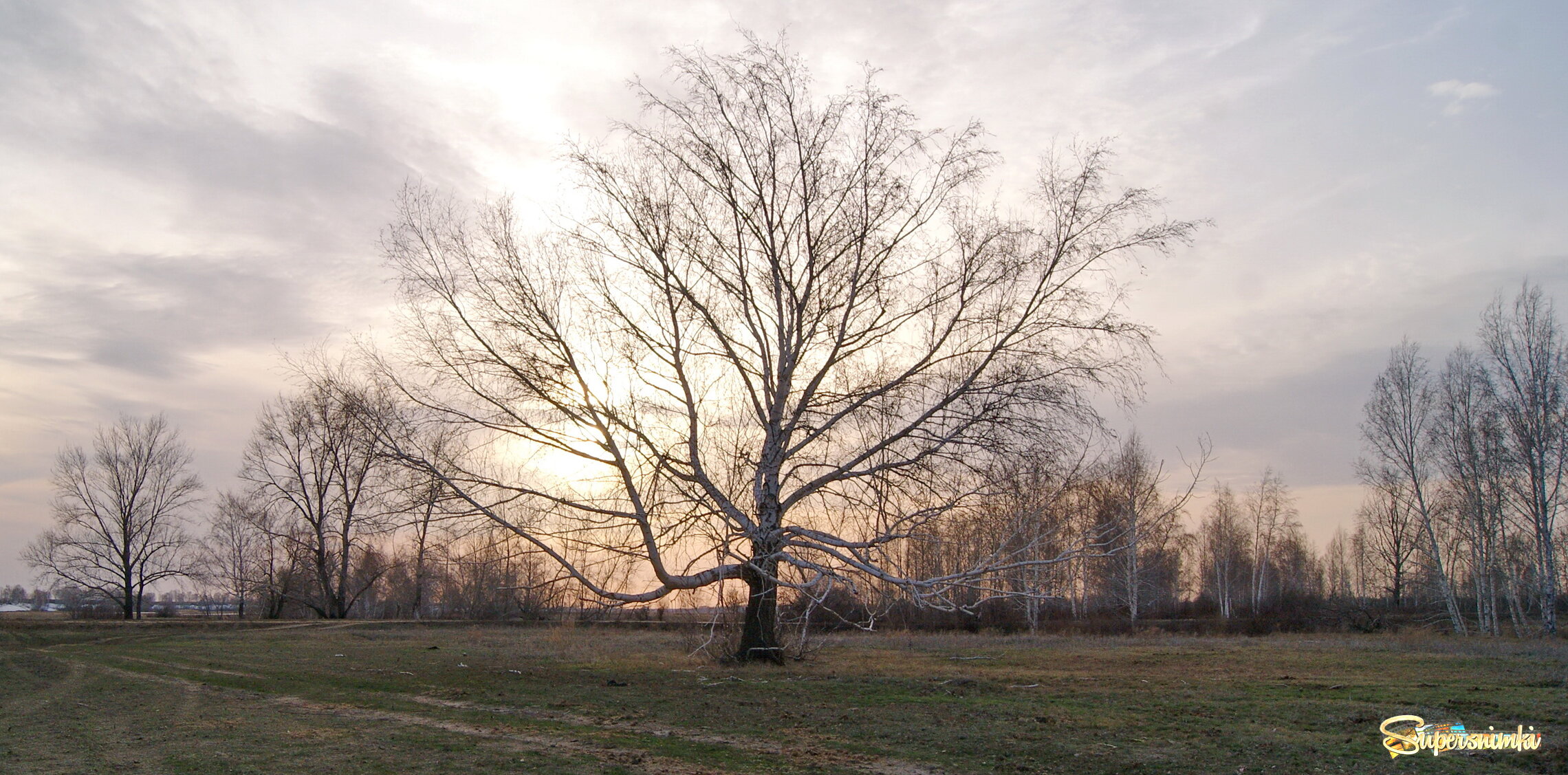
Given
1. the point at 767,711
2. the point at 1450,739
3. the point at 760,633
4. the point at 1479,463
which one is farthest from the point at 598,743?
the point at 1479,463

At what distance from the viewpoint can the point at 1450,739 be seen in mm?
7789

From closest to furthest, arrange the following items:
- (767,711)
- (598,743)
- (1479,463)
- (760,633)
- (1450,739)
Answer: (1450,739) < (598,743) < (767,711) < (760,633) < (1479,463)

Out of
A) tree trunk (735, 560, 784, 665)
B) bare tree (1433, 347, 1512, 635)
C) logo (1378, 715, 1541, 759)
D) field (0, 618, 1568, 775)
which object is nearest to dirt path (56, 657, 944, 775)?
field (0, 618, 1568, 775)

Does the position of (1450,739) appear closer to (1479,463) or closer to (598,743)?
(598,743)

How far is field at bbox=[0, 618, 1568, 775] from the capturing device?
7.40 metres

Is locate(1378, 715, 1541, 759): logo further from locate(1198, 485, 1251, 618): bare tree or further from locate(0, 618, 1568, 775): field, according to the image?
locate(1198, 485, 1251, 618): bare tree

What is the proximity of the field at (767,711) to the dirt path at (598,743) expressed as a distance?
47mm

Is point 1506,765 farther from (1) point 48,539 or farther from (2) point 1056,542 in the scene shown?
(1) point 48,539

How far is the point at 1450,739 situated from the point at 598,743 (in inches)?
306

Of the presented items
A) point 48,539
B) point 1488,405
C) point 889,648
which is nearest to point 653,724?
point 889,648

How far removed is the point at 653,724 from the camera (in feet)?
31.6

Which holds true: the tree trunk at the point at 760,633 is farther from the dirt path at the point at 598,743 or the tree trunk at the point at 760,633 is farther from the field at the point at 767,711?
the dirt path at the point at 598,743

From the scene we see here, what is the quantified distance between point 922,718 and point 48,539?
64954 mm

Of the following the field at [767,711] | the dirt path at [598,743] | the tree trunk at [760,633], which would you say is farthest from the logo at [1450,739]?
the tree trunk at [760,633]
